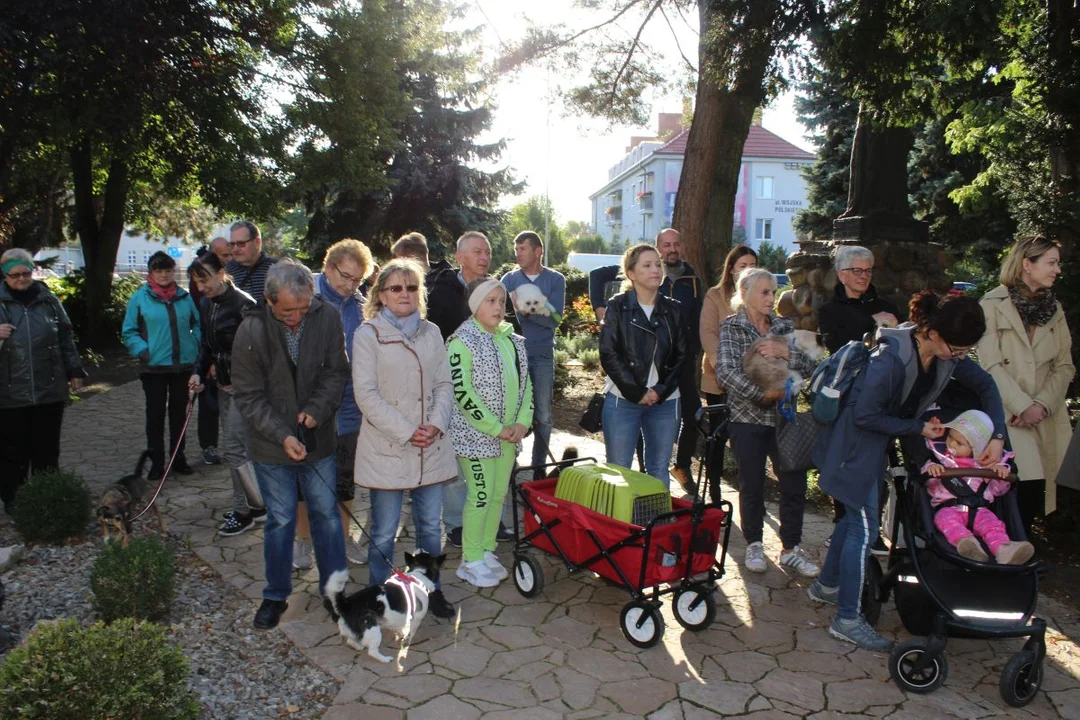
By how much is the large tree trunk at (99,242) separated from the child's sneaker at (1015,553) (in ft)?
58.4

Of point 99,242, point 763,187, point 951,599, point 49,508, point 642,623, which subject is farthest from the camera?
point 763,187

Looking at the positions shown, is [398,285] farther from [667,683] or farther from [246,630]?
[667,683]

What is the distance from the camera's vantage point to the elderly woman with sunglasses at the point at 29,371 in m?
5.70

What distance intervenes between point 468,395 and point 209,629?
1.88m

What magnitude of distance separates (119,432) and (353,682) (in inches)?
275

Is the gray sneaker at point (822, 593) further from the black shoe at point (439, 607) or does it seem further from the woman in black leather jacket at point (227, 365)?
the woman in black leather jacket at point (227, 365)

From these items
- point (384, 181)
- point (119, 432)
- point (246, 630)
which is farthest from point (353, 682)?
point (384, 181)

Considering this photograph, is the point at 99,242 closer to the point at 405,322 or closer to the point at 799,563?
the point at 405,322

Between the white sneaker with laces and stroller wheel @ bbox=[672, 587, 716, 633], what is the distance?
1.08 meters

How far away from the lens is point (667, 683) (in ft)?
12.5

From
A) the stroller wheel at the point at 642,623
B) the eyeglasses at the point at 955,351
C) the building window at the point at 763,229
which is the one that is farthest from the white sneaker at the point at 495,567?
the building window at the point at 763,229

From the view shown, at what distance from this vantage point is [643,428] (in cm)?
541

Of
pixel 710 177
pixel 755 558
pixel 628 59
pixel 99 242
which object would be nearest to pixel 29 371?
pixel 755 558

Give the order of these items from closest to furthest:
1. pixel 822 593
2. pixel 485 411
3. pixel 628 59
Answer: pixel 485 411 → pixel 822 593 → pixel 628 59
